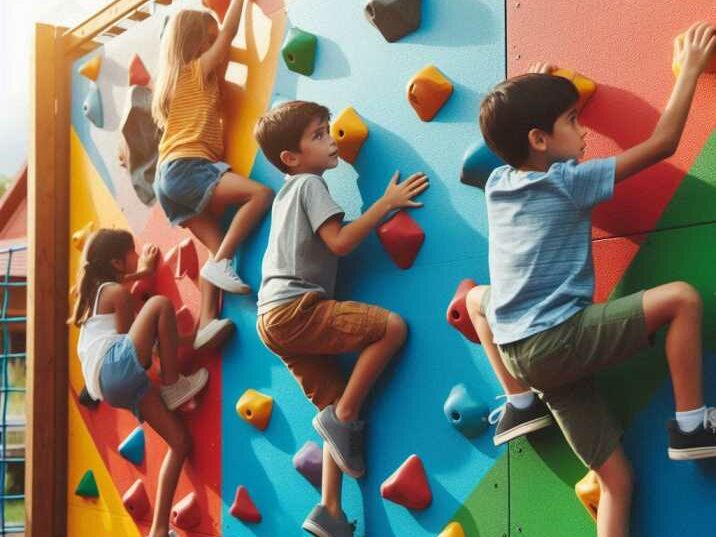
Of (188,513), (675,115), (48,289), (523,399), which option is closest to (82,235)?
(48,289)

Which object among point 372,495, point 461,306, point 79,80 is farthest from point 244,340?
point 79,80

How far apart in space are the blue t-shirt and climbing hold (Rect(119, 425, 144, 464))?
2.14m

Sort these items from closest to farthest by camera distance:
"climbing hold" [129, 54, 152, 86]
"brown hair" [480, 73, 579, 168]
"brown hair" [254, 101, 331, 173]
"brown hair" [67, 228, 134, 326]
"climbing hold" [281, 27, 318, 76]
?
"brown hair" [480, 73, 579, 168] → "brown hair" [254, 101, 331, 173] → "climbing hold" [281, 27, 318, 76] → "brown hair" [67, 228, 134, 326] → "climbing hold" [129, 54, 152, 86]

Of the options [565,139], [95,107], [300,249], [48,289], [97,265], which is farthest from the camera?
[48,289]

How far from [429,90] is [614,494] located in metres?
1.24

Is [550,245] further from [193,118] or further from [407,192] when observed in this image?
[193,118]

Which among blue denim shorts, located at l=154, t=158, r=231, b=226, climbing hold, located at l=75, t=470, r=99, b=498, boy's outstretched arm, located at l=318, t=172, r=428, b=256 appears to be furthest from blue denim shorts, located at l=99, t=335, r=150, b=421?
boy's outstretched arm, located at l=318, t=172, r=428, b=256

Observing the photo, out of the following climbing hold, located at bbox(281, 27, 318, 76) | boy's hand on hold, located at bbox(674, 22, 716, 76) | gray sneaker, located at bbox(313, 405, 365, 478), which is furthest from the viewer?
climbing hold, located at bbox(281, 27, 318, 76)

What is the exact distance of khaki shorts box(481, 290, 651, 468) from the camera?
6.83 feet

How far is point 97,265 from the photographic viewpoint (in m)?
3.84

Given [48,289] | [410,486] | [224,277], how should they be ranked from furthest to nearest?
[48,289]
[224,277]
[410,486]

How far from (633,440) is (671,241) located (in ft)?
1.54

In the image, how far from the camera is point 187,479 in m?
3.65

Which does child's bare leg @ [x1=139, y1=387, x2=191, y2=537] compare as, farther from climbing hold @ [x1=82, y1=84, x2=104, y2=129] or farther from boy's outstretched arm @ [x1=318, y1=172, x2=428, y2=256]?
climbing hold @ [x1=82, y1=84, x2=104, y2=129]
